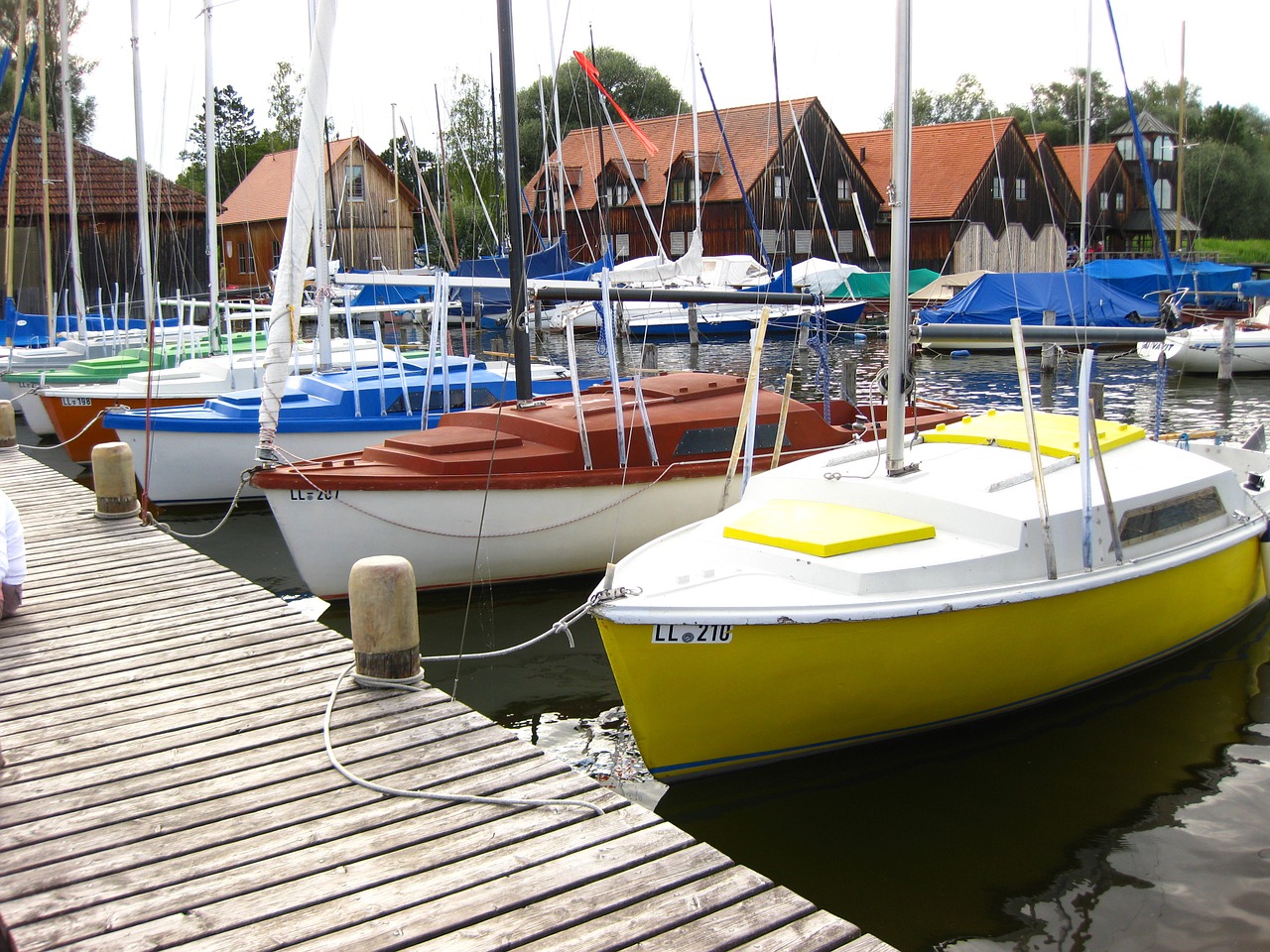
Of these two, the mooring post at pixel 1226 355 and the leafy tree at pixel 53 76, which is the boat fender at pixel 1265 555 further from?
the leafy tree at pixel 53 76

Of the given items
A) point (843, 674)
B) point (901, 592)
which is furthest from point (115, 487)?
point (901, 592)

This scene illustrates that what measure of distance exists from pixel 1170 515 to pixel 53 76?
5001 cm

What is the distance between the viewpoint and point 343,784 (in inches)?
223

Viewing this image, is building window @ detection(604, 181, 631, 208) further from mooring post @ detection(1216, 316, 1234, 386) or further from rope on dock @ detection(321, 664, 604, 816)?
rope on dock @ detection(321, 664, 604, 816)

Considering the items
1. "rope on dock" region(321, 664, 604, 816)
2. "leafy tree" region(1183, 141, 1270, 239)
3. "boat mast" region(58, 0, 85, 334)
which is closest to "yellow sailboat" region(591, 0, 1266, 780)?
"rope on dock" region(321, 664, 604, 816)

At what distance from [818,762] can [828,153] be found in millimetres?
54466

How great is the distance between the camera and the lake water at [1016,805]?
6.02 m

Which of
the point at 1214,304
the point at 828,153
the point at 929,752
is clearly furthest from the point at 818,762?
the point at 828,153

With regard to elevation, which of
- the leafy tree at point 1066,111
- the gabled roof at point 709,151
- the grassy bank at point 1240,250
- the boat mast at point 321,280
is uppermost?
the leafy tree at point 1066,111

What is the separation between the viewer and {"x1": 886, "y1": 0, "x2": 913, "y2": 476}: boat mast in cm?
752

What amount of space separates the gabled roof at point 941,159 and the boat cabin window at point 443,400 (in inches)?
1778

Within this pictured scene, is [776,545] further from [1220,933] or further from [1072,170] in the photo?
[1072,170]

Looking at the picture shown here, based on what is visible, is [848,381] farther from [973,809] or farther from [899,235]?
[973,809]

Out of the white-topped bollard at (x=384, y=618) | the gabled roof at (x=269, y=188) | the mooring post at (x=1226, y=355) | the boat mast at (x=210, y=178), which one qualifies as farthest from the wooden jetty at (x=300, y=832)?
the gabled roof at (x=269, y=188)
